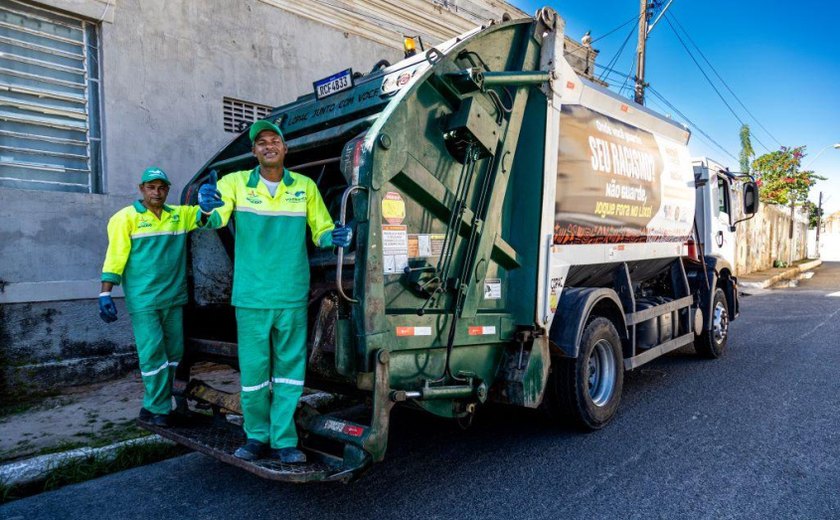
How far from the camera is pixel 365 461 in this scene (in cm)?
282

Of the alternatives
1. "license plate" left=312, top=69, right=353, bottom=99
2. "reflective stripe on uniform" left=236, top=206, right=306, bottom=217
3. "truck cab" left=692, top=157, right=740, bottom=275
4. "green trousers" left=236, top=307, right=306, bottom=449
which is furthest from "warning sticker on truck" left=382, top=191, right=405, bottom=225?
"truck cab" left=692, top=157, right=740, bottom=275

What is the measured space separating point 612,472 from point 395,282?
1.77 meters

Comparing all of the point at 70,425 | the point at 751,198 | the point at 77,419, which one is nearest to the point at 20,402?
the point at 77,419

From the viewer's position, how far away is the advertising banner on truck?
422 centimetres

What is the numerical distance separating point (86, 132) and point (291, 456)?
4.57 metres

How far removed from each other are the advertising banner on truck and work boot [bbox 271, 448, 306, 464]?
2172mm

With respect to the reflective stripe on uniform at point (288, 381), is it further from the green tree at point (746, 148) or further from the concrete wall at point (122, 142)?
the green tree at point (746, 148)

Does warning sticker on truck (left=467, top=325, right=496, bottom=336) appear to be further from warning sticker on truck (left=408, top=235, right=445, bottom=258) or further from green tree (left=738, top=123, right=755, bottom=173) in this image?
green tree (left=738, top=123, right=755, bottom=173)

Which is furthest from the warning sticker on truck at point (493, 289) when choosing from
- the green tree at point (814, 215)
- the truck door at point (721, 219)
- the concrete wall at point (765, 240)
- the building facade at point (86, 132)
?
the green tree at point (814, 215)

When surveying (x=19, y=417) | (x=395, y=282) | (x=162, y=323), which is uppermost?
(x=395, y=282)

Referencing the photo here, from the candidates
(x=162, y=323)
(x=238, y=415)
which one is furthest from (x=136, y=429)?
(x=238, y=415)

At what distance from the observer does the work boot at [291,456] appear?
2.97 m

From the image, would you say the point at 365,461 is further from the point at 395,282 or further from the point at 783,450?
the point at 783,450

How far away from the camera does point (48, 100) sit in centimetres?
575
